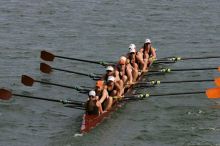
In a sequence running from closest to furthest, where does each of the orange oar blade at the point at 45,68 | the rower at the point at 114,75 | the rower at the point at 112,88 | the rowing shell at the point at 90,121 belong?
the rowing shell at the point at 90,121 → the rower at the point at 112,88 → the rower at the point at 114,75 → the orange oar blade at the point at 45,68

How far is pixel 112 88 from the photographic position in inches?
928

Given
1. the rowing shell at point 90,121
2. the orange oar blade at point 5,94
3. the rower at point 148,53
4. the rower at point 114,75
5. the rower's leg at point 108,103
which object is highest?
the rower at point 148,53

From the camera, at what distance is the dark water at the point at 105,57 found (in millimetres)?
22031

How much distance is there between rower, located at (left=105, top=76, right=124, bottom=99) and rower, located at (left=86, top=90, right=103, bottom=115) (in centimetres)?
164

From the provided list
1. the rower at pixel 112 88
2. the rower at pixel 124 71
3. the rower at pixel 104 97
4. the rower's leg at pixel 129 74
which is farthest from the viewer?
the rower's leg at pixel 129 74

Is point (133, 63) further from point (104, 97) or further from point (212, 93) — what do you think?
point (104, 97)

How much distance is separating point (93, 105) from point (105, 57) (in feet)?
33.4

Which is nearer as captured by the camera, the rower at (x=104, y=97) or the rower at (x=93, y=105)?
the rower at (x=93, y=105)

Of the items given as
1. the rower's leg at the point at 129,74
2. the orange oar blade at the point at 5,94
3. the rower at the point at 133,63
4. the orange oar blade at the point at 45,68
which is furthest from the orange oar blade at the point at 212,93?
the orange oar blade at the point at 5,94

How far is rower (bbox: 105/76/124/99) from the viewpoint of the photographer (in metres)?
23.4

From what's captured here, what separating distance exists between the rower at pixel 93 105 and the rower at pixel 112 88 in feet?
5.37

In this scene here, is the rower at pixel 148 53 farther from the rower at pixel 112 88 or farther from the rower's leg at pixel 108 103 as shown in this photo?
the rower's leg at pixel 108 103

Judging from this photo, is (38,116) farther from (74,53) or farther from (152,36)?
(152,36)

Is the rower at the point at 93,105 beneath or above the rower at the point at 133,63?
beneath
